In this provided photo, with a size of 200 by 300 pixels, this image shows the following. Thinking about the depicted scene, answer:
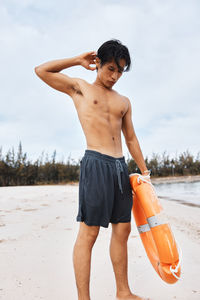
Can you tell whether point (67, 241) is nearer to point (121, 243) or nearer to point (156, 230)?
point (121, 243)

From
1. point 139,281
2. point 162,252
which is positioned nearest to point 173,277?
point 162,252

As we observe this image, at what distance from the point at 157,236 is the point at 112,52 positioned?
1.32m

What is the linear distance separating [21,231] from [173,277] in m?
2.37

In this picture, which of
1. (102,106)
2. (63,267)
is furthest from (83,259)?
(102,106)

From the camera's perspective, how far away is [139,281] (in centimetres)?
203

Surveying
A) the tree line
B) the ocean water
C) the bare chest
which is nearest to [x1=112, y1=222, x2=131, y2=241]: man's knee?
the bare chest

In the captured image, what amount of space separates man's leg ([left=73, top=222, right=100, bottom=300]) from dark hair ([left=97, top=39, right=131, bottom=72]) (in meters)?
1.20

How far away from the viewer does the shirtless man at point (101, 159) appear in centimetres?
160

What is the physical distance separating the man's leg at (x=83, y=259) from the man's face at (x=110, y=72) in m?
1.08

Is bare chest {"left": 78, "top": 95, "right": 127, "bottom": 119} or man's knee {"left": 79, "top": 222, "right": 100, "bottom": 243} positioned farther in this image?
bare chest {"left": 78, "top": 95, "right": 127, "bottom": 119}

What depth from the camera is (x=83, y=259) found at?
62.1 inches

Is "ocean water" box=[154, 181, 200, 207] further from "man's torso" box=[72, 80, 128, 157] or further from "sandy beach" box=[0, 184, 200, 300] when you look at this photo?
"man's torso" box=[72, 80, 128, 157]

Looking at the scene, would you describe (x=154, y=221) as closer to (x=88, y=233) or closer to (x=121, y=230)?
(x=121, y=230)

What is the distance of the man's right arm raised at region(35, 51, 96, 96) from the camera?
181 centimetres
